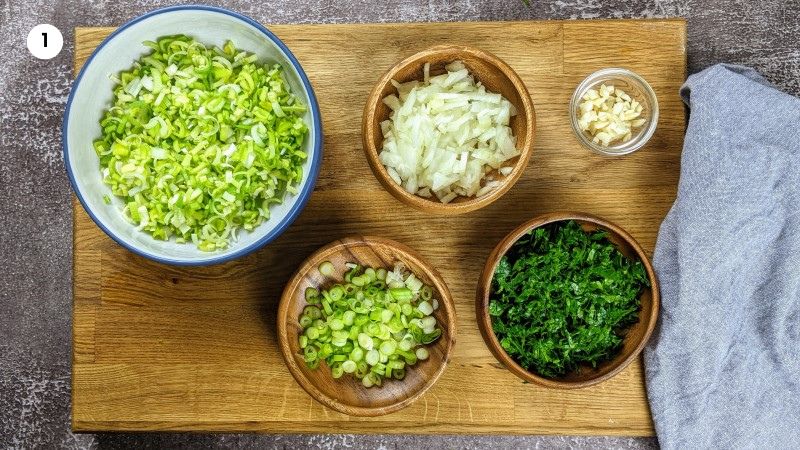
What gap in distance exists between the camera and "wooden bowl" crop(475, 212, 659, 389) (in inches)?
57.6

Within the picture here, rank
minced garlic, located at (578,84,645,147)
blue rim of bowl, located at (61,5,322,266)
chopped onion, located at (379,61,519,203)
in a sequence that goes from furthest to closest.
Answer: minced garlic, located at (578,84,645,147) < chopped onion, located at (379,61,519,203) < blue rim of bowl, located at (61,5,322,266)

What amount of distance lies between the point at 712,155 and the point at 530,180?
378mm

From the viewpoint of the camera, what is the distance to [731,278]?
5.09ft

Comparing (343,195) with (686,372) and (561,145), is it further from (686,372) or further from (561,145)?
(686,372)

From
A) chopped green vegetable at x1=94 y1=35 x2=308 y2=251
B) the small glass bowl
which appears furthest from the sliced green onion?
the small glass bowl

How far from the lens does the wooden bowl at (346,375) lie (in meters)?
1.45

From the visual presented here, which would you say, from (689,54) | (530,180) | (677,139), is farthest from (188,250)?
(689,54)

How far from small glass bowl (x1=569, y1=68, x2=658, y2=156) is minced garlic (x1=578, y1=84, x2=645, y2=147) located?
1cm

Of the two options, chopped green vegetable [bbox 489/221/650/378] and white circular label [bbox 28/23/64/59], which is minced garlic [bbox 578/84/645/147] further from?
white circular label [bbox 28/23/64/59]

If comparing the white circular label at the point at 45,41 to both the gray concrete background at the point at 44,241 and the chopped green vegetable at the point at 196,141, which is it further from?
the chopped green vegetable at the point at 196,141

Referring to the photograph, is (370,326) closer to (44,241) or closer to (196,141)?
(196,141)

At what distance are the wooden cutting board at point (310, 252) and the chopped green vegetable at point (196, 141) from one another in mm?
160

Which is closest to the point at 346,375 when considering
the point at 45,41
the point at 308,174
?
the point at 308,174

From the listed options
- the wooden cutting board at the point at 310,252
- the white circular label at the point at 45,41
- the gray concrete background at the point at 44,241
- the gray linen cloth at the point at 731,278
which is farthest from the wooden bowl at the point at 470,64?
the white circular label at the point at 45,41
